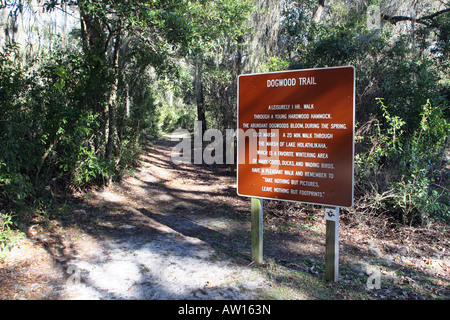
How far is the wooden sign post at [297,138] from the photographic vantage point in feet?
13.4

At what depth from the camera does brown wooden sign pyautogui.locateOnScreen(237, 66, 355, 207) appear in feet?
13.4

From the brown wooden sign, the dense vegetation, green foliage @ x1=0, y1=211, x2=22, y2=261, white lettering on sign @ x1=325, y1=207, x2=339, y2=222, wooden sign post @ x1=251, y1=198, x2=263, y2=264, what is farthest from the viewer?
the dense vegetation

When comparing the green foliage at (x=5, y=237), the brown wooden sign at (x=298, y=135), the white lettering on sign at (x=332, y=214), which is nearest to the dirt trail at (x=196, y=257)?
the green foliage at (x=5, y=237)

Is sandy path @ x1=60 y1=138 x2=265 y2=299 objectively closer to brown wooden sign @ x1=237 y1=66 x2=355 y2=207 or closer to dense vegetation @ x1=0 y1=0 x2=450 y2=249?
dense vegetation @ x1=0 y1=0 x2=450 y2=249

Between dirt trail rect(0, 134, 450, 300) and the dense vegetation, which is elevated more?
the dense vegetation

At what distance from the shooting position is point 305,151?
14.2ft

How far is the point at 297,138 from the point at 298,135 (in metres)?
0.04

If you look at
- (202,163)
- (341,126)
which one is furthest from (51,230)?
(202,163)

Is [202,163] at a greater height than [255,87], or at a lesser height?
lesser

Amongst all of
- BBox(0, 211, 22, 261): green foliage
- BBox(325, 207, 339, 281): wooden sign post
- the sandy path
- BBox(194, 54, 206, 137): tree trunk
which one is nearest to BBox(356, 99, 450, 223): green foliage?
BBox(325, 207, 339, 281): wooden sign post

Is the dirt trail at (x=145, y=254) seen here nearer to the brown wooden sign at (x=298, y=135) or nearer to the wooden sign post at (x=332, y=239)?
the wooden sign post at (x=332, y=239)

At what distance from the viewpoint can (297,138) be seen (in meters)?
4.40

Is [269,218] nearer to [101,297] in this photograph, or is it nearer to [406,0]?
[101,297]
